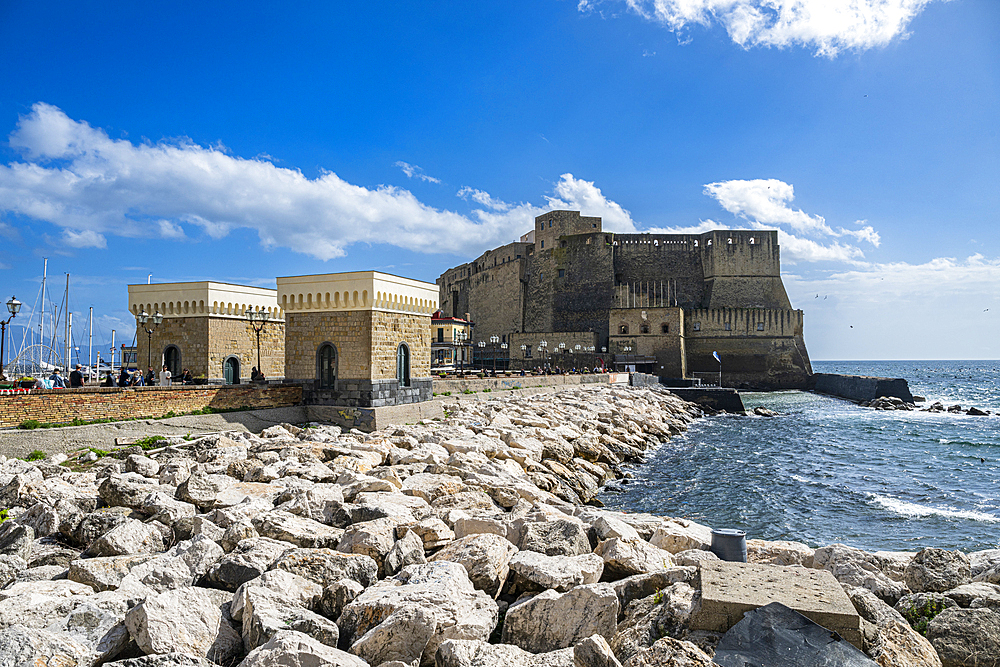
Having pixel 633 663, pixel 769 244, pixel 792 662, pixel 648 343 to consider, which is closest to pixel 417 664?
pixel 633 663

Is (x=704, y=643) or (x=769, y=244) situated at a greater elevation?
(x=769, y=244)

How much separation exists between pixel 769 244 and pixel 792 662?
A: 45.6 m

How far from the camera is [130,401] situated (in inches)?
412

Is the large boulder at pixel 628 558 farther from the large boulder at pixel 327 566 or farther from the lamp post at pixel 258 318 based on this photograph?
the lamp post at pixel 258 318

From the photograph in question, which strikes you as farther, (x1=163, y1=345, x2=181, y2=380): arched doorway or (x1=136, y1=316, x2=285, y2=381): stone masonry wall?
(x1=163, y1=345, x2=181, y2=380): arched doorway

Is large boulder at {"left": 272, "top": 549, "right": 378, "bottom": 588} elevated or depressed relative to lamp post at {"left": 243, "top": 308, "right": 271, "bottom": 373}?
depressed

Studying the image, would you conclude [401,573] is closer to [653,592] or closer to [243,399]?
[653,592]

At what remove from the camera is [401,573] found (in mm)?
4258

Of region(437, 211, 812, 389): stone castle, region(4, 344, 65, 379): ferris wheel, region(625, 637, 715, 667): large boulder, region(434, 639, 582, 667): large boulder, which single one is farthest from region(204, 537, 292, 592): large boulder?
region(437, 211, 812, 389): stone castle

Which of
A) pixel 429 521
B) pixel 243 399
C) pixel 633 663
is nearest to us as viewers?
pixel 633 663

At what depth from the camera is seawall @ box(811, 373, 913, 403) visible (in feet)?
109

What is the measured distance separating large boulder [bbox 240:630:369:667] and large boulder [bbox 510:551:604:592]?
1.36m

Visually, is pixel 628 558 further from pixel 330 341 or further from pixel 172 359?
pixel 172 359

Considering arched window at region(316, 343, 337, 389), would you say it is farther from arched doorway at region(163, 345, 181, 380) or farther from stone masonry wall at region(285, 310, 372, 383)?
arched doorway at region(163, 345, 181, 380)
